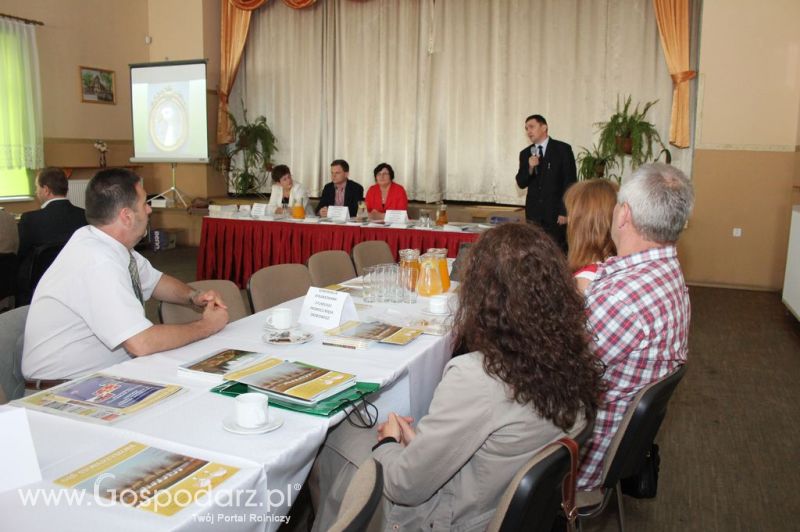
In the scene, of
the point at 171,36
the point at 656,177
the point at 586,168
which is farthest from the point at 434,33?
the point at 656,177

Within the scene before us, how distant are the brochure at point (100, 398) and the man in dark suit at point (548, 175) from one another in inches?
177

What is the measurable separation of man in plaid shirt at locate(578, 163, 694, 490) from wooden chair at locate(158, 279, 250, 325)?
154 cm

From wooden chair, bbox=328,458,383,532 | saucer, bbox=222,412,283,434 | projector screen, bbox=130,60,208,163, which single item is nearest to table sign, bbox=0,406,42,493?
saucer, bbox=222,412,283,434

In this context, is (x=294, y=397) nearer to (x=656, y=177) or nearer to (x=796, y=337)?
(x=656, y=177)

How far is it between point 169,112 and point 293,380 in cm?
765

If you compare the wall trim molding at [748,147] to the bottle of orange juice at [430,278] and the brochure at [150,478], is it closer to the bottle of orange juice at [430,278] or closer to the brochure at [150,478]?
the bottle of orange juice at [430,278]

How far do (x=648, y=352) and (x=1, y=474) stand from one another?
1630 millimetres

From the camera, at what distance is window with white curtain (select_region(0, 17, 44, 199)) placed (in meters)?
7.05

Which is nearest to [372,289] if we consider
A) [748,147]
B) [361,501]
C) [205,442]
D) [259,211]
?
[205,442]

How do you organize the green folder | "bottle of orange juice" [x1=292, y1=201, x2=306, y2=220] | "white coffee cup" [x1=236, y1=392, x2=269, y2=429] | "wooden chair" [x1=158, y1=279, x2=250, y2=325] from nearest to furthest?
1. "white coffee cup" [x1=236, y1=392, x2=269, y2=429]
2. the green folder
3. "wooden chair" [x1=158, y1=279, x2=250, y2=325]
4. "bottle of orange juice" [x1=292, y1=201, x2=306, y2=220]

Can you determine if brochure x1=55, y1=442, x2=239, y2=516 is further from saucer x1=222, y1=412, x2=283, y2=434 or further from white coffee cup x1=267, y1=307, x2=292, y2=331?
white coffee cup x1=267, y1=307, x2=292, y2=331

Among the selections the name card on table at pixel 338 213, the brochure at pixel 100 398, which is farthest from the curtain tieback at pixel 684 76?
the brochure at pixel 100 398

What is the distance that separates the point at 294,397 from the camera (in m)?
1.64

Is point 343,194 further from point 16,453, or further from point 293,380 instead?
point 16,453
